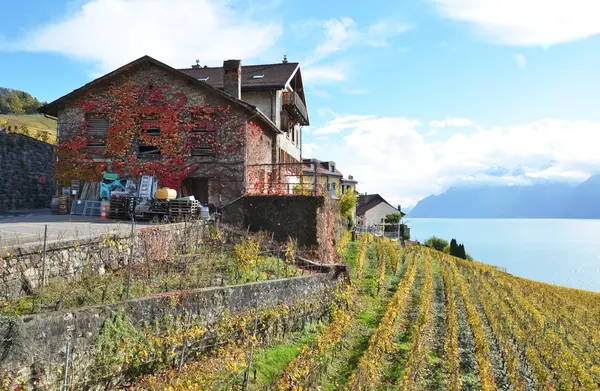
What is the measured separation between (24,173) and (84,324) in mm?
19834

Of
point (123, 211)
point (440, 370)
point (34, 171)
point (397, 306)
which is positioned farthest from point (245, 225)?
point (34, 171)

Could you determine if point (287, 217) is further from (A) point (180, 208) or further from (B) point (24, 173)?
(B) point (24, 173)

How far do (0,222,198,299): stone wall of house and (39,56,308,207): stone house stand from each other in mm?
7414

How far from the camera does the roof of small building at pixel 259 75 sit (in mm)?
25734

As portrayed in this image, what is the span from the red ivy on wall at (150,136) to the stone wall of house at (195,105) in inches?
3.9

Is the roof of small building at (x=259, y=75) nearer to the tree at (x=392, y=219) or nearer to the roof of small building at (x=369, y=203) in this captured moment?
the tree at (x=392, y=219)

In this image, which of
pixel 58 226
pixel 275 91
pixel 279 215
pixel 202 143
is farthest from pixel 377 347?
pixel 275 91

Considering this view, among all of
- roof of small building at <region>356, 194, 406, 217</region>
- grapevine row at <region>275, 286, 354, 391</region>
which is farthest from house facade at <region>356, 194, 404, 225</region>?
grapevine row at <region>275, 286, 354, 391</region>

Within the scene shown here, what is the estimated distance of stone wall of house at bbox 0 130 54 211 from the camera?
72.1 feet

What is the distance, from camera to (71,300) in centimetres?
841

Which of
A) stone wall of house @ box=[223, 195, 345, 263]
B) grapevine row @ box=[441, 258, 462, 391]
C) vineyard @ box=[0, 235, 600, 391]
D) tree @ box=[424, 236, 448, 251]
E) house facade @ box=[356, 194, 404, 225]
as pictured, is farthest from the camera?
house facade @ box=[356, 194, 404, 225]

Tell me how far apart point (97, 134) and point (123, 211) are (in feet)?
17.3

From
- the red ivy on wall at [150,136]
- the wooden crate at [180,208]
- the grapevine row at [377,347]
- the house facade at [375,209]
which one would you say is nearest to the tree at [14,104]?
the red ivy on wall at [150,136]

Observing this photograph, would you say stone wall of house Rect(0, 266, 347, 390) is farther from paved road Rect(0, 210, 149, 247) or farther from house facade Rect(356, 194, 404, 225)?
house facade Rect(356, 194, 404, 225)
